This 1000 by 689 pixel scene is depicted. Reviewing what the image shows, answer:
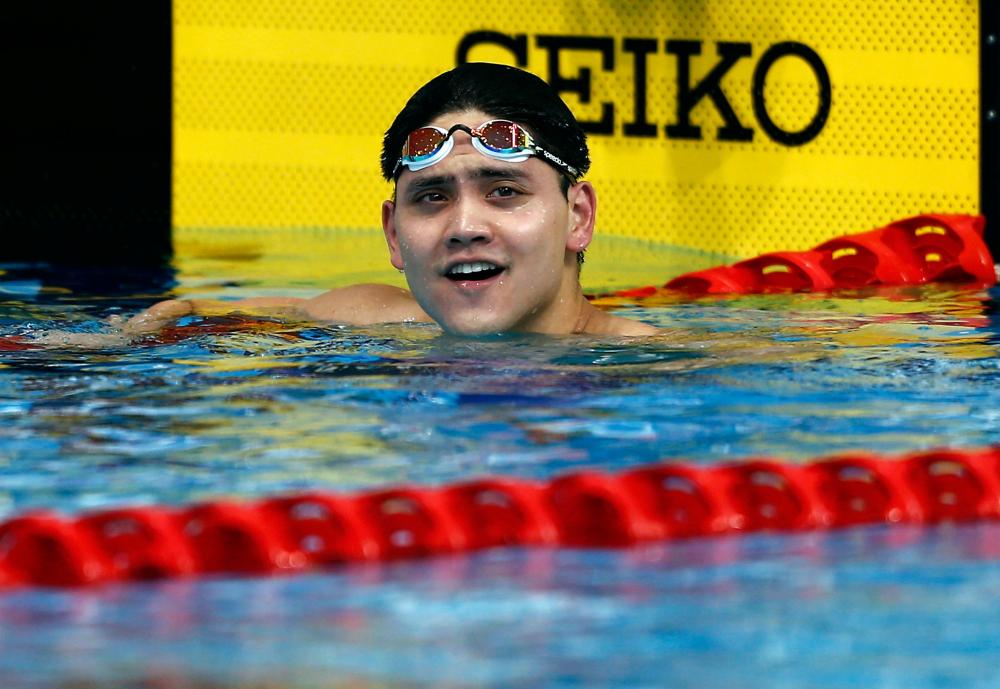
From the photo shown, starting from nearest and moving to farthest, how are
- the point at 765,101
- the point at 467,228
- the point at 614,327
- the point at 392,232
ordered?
the point at 467,228 < the point at 392,232 < the point at 614,327 < the point at 765,101

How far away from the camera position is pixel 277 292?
20.7 ft

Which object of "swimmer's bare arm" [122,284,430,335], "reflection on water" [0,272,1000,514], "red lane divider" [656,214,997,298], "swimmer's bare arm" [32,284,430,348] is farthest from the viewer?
"red lane divider" [656,214,997,298]

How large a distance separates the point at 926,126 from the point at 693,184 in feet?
3.39

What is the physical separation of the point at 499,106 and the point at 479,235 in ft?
1.28

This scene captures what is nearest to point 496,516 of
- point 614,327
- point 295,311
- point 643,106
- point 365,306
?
point 614,327

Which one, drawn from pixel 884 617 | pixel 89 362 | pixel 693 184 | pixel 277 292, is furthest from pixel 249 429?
pixel 693 184

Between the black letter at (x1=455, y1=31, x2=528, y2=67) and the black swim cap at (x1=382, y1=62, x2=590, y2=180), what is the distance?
3.45m

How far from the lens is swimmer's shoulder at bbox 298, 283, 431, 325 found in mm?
4875

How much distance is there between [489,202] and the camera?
407cm

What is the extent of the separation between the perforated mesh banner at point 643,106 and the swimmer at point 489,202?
3.23 metres

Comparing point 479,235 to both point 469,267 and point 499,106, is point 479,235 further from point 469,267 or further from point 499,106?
point 499,106

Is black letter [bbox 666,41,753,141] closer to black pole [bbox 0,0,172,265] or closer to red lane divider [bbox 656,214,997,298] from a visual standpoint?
red lane divider [bbox 656,214,997,298]

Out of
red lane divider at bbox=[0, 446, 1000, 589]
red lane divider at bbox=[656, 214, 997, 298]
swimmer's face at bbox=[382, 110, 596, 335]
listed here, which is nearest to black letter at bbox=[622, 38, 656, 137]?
red lane divider at bbox=[656, 214, 997, 298]

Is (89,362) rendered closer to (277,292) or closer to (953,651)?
(277,292)
